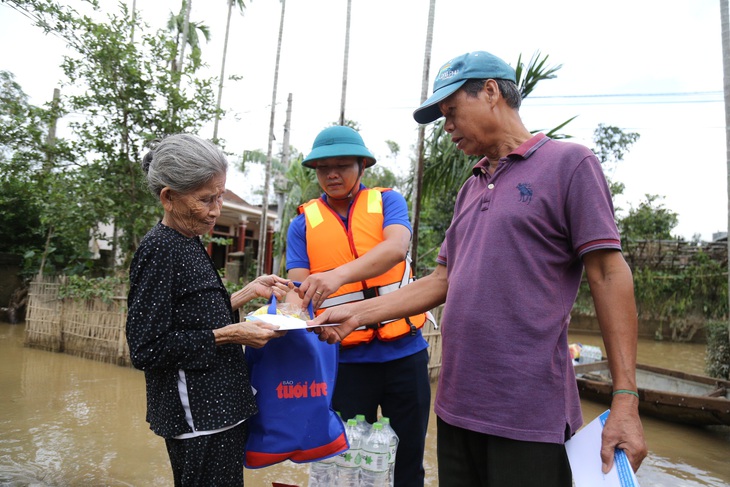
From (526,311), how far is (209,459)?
1.28 meters

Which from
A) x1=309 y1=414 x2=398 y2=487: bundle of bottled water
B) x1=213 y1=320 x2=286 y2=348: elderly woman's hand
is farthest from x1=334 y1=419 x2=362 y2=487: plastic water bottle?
x1=213 y1=320 x2=286 y2=348: elderly woman's hand

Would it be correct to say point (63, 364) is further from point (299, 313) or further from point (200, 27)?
point (200, 27)

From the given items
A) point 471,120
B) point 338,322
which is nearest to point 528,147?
point 471,120

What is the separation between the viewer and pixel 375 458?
8.30 ft

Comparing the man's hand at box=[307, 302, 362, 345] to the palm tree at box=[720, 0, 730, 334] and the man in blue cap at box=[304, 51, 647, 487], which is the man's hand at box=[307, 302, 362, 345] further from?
the palm tree at box=[720, 0, 730, 334]

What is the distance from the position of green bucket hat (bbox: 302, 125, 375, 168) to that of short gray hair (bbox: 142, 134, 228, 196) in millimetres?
721

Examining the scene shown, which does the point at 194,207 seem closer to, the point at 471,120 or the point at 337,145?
the point at 337,145

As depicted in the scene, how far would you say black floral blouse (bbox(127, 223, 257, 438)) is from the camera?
179 centimetres

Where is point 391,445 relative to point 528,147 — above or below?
below

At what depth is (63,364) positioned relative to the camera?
27.3ft

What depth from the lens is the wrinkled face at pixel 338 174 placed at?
2697mm

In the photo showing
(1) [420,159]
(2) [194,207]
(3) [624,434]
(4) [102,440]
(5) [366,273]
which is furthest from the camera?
(1) [420,159]

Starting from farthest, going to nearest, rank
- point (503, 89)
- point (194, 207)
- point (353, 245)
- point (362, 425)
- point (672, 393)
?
1. point (672, 393)
2. point (353, 245)
3. point (362, 425)
4. point (194, 207)
5. point (503, 89)

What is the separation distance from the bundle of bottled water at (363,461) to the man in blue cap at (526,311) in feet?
2.46
